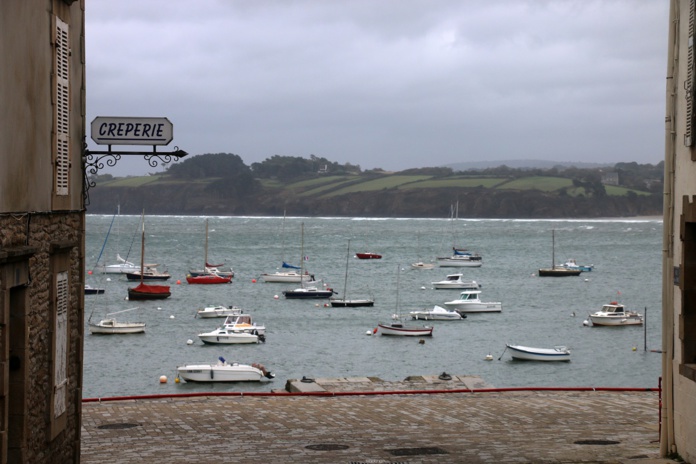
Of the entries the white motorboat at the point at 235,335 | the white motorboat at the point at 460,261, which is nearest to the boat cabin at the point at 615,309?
the white motorboat at the point at 235,335

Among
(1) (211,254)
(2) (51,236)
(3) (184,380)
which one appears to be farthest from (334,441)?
(1) (211,254)

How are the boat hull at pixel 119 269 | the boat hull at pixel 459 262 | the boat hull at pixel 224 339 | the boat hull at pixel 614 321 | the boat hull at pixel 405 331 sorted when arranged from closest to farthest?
the boat hull at pixel 224 339
the boat hull at pixel 405 331
the boat hull at pixel 614 321
the boat hull at pixel 119 269
the boat hull at pixel 459 262

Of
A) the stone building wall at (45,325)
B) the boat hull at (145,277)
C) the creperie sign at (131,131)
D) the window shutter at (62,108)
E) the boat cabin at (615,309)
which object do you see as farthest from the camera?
the boat hull at (145,277)

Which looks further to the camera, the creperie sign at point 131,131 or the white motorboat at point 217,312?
the white motorboat at point 217,312

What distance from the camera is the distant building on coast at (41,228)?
420 inches

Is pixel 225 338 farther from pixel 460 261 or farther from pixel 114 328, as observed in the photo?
pixel 460 261

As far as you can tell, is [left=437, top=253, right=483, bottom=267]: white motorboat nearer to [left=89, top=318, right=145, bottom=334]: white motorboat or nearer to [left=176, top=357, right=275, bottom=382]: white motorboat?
[left=89, top=318, right=145, bottom=334]: white motorboat

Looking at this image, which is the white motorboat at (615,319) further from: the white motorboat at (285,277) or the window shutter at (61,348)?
the window shutter at (61,348)

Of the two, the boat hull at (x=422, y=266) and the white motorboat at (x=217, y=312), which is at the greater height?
the boat hull at (x=422, y=266)

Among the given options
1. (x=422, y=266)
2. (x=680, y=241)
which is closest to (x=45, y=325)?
(x=680, y=241)

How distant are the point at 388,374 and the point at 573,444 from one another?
1149 inches

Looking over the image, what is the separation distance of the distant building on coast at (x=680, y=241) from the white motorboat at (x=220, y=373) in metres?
27.7

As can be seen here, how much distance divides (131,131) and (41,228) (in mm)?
2555

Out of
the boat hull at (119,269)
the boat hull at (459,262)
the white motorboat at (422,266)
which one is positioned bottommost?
the boat hull at (119,269)
